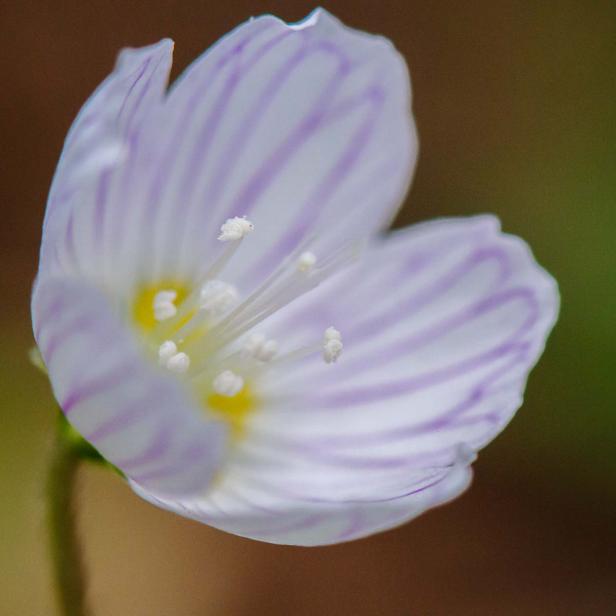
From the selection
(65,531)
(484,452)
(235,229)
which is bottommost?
(484,452)

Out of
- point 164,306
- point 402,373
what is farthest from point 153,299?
point 402,373

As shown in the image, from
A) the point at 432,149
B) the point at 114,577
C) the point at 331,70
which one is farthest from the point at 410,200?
the point at 331,70

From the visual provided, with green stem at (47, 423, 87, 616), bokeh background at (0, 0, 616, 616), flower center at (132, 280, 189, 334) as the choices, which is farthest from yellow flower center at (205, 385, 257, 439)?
bokeh background at (0, 0, 616, 616)

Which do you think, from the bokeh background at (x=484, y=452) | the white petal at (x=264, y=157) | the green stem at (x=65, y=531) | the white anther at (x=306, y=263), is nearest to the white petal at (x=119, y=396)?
the green stem at (x=65, y=531)

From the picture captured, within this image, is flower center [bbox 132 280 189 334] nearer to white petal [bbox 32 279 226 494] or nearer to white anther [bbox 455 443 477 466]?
white petal [bbox 32 279 226 494]

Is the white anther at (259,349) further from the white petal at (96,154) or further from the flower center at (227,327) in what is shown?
the white petal at (96,154)

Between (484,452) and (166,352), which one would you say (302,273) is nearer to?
(166,352)

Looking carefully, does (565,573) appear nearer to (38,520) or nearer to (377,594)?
(377,594)

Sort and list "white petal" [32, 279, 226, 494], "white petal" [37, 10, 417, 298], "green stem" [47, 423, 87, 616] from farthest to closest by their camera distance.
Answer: "white petal" [37, 10, 417, 298]
"green stem" [47, 423, 87, 616]
"white petal" [32, 279, 226, 494]
